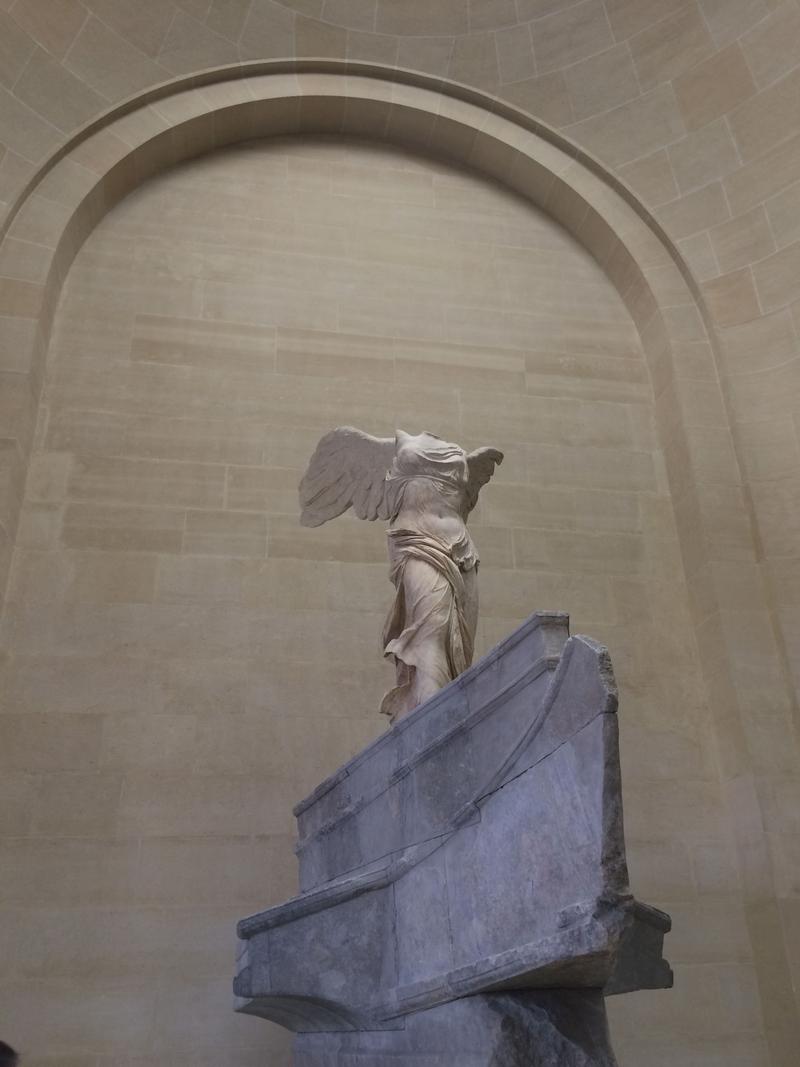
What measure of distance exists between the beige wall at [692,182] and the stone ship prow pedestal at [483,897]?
3.95 meters

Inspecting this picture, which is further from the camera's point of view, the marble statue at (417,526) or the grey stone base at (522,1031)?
the marble statue at (417,526)

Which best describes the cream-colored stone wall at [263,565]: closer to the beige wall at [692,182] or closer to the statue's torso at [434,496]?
the beige wall at [692,182]

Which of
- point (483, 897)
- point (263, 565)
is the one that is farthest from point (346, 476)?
point (483, 897)

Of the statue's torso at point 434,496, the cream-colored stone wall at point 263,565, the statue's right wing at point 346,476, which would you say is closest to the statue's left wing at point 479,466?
the statue's torso at point 434,496

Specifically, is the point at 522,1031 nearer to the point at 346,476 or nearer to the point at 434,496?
the point at 434,496

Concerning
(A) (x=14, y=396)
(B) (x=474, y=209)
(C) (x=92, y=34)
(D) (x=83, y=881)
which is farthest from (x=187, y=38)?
(D) (x=83, y=881)

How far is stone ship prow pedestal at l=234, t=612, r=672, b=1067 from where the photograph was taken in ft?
9.86

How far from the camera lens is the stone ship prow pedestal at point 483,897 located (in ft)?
9.86

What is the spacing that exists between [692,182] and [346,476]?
20.8 feet

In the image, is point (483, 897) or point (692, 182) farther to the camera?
point (692, 182)

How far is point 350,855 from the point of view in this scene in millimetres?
4844

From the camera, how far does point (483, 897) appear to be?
3506 millimetres

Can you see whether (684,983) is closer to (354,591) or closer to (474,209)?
(354,591)

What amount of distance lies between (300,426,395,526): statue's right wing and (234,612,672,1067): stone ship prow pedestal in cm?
187
